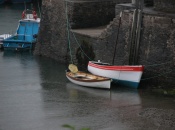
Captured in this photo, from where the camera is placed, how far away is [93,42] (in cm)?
1959

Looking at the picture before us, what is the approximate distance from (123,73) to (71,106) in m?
2.34

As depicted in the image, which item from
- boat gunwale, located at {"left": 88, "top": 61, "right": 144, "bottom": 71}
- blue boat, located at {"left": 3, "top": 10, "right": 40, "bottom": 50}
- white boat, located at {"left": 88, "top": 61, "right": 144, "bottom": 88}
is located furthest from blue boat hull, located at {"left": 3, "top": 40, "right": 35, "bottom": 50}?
white boat, located at {"left": 88, "top": 61, "right": 144, "bottom": 88}

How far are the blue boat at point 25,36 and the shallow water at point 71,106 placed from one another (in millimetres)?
4254

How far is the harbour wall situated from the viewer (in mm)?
16875

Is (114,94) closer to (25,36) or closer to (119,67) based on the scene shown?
(119,67)

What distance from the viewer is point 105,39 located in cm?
1894

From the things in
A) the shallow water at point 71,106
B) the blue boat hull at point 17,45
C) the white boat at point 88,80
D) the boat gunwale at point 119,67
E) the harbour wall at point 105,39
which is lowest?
the shallow water at point 71,106

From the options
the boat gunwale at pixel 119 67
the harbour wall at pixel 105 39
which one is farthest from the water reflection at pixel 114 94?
the harbour wall at pixel 105 39

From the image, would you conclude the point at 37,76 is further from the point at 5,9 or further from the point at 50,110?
the point at 5,9

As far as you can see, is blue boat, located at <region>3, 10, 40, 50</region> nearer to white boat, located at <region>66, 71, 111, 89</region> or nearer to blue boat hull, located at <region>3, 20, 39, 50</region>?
blue boat hull, located at <region>3, 20, 39, 50</region>

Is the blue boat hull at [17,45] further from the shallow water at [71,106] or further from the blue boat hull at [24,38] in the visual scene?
the shallow water at [71,106]

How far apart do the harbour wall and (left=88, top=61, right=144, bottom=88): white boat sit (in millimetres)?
551

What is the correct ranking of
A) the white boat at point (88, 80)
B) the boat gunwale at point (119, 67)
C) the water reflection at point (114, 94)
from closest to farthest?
the water reflection at point (114, 94), the boat gunwale at point (119, 67), the white boat at point (88, 80)

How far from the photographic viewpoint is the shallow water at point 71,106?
45.6 feet
